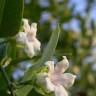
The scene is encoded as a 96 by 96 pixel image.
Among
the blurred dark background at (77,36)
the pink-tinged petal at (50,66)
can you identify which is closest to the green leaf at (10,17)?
the pink-tinged petal at (50,66)

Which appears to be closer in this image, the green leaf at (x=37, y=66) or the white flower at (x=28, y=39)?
the green leaf at (x=37, y=66)

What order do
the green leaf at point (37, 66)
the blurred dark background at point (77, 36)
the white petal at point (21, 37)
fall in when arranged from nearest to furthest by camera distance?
the green leaf at point (37, 66) < the white petal at point (21, 37) < the blurred dark background at point (77, 36)

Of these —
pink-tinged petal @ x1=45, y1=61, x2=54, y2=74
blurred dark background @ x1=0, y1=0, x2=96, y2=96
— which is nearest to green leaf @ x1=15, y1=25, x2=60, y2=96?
pink-tinged petal @ x1=45, y1=61, x2=54, y2=74

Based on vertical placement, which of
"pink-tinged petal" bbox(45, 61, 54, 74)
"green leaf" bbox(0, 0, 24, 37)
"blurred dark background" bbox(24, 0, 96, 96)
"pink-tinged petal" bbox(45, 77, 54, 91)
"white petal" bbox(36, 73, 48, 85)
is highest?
"green leaf" bbox(0, 0, 24, 37)

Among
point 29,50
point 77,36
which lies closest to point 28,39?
point 29,50

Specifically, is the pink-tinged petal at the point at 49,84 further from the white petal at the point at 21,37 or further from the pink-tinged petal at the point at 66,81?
the white petal at the point at 21,37

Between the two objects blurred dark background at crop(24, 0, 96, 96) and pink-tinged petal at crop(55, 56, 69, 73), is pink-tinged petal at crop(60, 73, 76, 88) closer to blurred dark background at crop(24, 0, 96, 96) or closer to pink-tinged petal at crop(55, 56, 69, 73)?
pink-tinged petal at crop(55, 56, 69, 73)
